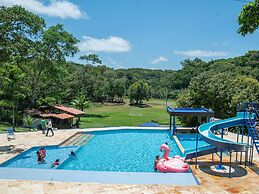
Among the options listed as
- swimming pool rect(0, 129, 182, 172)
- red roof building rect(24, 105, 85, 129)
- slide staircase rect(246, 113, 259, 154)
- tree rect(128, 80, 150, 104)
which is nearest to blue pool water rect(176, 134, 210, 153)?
swimming pool rect(0, 129, 182, 172)

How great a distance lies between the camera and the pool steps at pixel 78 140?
20566 mm

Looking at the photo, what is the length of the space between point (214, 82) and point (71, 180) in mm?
23289

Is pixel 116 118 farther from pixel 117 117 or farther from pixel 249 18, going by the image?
pixel 249 18

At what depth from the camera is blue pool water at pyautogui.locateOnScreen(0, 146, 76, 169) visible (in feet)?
49.4

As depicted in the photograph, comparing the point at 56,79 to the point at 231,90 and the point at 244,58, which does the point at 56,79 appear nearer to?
the point at 231,90

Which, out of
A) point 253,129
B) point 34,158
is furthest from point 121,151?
Answer: point 253,129

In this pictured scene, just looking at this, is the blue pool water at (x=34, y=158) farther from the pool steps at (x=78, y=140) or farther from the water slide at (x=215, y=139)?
the water slide at (x=215, y=139)

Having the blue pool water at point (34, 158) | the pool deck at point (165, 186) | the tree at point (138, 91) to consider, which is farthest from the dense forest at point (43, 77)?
the tree at point (138, 91)

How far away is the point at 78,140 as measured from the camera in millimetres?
22047

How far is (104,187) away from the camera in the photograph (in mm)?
10297

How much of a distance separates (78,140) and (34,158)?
5930mm

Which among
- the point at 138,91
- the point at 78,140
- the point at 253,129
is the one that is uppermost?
the point at 138,91

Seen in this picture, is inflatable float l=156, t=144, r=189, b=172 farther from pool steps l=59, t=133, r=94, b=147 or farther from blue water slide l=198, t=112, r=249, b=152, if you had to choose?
pool steps l=59, t=133, r=94, b=147

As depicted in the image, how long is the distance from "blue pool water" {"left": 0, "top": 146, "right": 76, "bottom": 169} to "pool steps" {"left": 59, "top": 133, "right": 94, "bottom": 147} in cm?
102
